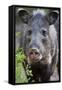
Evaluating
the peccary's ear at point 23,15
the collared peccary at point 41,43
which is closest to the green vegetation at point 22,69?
the collared peccary at point 41,43

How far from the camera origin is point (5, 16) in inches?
68.4

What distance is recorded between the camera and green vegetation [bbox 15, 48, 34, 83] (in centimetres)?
170

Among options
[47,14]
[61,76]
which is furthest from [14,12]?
[61,76]

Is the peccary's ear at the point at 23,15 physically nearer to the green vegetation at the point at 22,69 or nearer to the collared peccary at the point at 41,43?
the collared peccary at the point at 41,43

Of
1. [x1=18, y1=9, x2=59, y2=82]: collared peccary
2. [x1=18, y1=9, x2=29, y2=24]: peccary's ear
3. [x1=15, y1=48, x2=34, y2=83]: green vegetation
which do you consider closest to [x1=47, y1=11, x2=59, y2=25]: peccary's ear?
[x1=18, y1=9, x2=59, y2=82]: collared peccary

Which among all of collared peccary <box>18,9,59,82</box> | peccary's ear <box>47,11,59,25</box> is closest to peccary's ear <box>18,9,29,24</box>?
collared peccary <box>18,9,59,82</box>

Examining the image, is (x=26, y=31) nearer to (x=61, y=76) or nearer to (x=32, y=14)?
(x=32, y=14)

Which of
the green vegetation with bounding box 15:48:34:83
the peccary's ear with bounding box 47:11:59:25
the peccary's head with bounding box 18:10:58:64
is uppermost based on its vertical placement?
the peccary's ear with bounding box 47:11:59:25

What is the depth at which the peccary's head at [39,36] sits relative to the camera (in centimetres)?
173

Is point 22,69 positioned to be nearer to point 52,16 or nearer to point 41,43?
point 41,43

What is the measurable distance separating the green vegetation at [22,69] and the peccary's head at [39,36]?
4 centimetres

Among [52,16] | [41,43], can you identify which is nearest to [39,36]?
[41,43]

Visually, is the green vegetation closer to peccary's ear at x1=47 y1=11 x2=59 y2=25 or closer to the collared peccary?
the collared peccary

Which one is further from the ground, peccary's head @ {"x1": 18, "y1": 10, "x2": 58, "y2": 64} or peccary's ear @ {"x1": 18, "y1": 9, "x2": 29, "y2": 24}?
peccary's ear @ {"x1": 18, "y1": 9, "x2": 29, "y2": 24}
